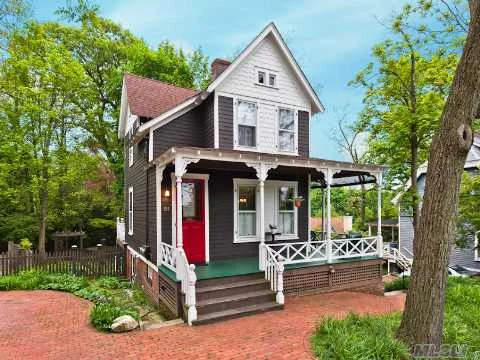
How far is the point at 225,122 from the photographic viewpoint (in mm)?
9680

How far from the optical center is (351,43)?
1653cm

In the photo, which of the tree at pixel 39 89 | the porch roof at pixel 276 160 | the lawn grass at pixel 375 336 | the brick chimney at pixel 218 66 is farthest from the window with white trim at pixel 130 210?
the lawn grass at pixel 375 336

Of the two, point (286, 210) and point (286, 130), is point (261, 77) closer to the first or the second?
point (286, 130)

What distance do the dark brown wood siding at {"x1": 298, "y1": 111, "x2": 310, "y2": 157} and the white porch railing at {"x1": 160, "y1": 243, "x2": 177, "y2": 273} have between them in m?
5.77

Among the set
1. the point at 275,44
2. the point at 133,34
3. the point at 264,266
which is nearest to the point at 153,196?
the point at 264,266

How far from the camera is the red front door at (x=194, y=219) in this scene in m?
9.19

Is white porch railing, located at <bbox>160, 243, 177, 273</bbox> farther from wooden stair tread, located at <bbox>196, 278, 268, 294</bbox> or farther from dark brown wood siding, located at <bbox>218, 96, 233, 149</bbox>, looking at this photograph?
dark brown wood siding, located at <bbox>218, 96, 233, 149</bbox>

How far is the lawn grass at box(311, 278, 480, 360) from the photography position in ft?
15.1

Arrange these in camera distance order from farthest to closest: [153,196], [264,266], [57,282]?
[57,282]
[153,196]
[264,266]

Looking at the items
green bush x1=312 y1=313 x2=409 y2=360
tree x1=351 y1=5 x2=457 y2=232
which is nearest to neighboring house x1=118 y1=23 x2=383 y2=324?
green bush x1=312 y1=313 x2=409 y2=360

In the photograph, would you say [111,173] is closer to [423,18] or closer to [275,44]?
[275,44]

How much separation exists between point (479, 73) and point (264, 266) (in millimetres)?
6009

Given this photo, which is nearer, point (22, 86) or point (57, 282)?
point (57, 282)

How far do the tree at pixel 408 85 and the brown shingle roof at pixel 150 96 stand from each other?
767cm
